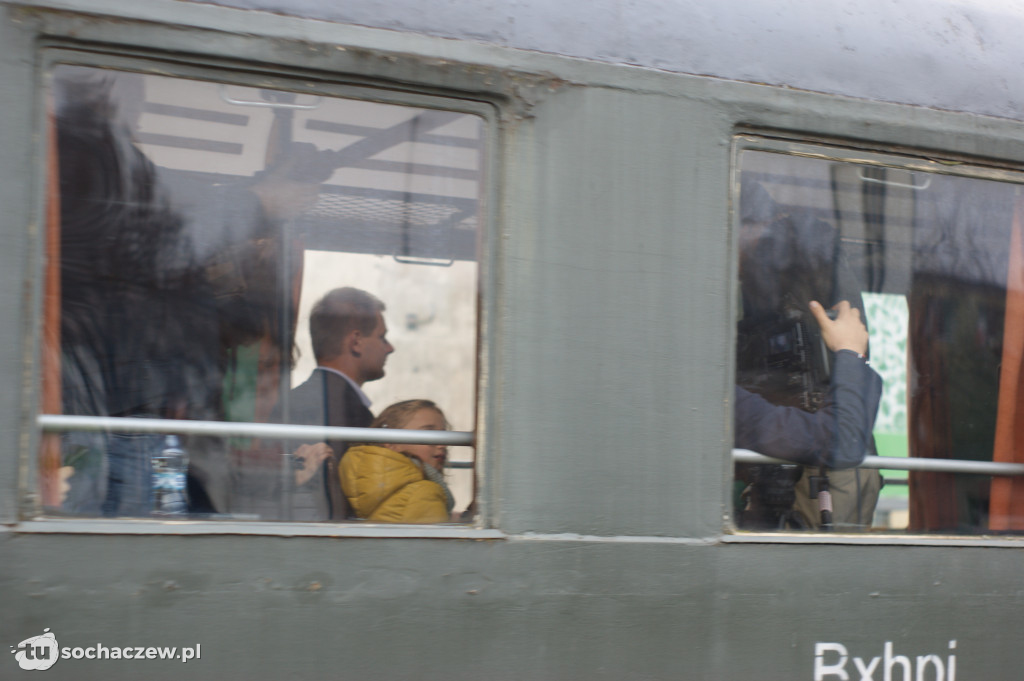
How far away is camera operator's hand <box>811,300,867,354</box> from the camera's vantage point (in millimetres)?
2400

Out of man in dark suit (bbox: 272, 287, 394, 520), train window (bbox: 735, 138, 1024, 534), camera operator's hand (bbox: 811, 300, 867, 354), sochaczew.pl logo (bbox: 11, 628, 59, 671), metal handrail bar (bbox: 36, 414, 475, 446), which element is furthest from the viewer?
camera operator's hand (bbox: 811, 300, 867, 354)

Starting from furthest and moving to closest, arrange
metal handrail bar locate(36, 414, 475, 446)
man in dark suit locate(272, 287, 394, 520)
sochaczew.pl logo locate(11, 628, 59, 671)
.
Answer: man in dark suit locate(272, 287, 394, 520), metal handrail bar locate(36, 414, 475, 446), sochaczew.pl logo locate(11, 628, 59, 671)

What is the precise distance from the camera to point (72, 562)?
179 centimetres

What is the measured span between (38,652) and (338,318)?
86 cm

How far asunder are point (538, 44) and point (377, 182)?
47cm

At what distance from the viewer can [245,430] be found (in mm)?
1972

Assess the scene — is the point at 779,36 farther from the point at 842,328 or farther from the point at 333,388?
the point at 333,388

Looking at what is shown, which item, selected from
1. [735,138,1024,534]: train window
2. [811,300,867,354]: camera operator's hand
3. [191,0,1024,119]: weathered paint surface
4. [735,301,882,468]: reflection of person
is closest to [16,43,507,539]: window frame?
[191,0,1024,119]: weathered paint surface

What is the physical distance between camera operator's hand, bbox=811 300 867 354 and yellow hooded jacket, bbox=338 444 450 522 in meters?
1.07

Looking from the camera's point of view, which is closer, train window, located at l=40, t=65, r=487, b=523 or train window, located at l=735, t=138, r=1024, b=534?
train window, located at l=40, t=65, r=487, b=523

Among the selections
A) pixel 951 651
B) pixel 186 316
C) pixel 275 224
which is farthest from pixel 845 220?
pixel 186 316

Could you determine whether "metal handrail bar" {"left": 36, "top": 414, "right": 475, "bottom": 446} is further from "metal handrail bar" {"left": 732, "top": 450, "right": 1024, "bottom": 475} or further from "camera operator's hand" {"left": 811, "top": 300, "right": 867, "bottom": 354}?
"camera operator's hand" {"left": 811, "top": 300, "right": 867, "bottom": 354}

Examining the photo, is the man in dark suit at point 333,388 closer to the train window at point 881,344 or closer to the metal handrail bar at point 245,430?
the metal handrail bar at point 245,430

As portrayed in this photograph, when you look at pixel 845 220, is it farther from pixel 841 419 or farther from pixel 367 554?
pixel 367 554
